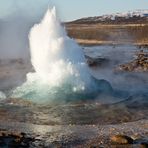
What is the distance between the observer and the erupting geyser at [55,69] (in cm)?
2205

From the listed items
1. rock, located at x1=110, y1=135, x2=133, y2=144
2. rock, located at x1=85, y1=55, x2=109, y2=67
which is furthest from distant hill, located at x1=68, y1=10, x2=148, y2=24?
rock, located at x1=110, y1=135, x2=133, y2=144

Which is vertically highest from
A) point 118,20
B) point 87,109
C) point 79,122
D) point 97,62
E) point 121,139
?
point 121,139

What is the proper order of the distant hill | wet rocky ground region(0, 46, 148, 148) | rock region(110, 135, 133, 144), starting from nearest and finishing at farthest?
rock region(110, 135, 133, 144) → wet rocky ground region(0, 46, 148, 148) → the distant hill

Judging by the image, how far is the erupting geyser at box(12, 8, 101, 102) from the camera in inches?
868

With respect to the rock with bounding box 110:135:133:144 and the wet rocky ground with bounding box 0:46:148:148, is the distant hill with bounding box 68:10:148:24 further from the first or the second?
the rock with bounding box 110:135:133:144

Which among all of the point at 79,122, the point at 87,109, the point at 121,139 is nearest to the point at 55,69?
the point at 87,109

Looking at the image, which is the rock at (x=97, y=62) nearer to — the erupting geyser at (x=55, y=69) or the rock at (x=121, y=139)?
the erupting geyser at (x=55, y=69)

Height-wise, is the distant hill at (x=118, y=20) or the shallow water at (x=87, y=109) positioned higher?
the shallow water at (x=87, y=109)

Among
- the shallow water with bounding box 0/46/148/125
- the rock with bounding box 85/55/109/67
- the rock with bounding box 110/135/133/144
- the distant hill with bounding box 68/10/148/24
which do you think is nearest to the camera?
the rock with bounding box 110/135/133/144

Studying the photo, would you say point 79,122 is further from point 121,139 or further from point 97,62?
point 97,62

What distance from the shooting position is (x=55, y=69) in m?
22.5

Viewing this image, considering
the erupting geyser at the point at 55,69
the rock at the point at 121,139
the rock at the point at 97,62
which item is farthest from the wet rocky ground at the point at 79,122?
the rock at the point at 97,62

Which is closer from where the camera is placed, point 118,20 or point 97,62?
point 97,62

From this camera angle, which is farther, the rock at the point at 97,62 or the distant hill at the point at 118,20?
the distant hill at the point at 118,20
